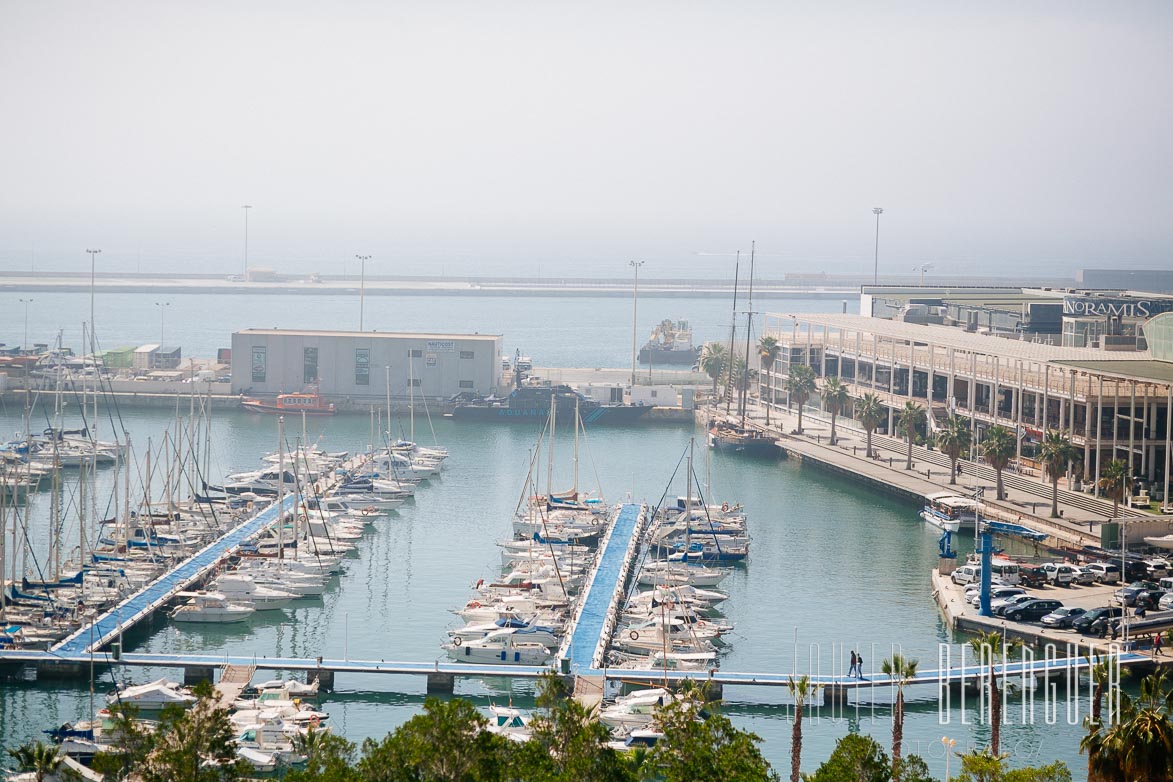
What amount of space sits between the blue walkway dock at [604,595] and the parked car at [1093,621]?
10714 mm

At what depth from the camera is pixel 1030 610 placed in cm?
3894

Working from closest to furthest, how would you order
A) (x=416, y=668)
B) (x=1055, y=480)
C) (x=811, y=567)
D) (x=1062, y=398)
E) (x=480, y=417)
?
(x=416, y=668)
(x=811, y=567)
(x=1055, y=480)
(x=1062, y=398)
(x=480, y=417)

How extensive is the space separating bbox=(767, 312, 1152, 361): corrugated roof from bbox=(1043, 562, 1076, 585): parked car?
16421mm

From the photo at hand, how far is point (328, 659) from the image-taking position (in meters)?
36.4

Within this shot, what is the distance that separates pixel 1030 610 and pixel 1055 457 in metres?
12.7

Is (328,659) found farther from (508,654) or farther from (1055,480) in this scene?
(1055,480)

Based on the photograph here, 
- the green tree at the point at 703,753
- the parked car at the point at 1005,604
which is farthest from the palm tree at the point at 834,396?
the green tree at the point at 703,753

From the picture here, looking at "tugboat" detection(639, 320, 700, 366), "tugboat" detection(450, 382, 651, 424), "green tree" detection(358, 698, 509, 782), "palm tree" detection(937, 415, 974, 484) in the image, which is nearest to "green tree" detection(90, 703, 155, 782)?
"green tree" detection(358, 698, 509, 782)

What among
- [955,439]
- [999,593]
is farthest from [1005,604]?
[955,439]

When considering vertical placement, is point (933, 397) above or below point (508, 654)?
above

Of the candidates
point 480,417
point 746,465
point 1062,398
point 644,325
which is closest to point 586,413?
point 480,417

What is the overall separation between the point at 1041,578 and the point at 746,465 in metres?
25.4

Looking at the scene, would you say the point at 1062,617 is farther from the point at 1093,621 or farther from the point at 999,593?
the point at 999,593

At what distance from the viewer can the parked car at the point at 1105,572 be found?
42.8 metres
